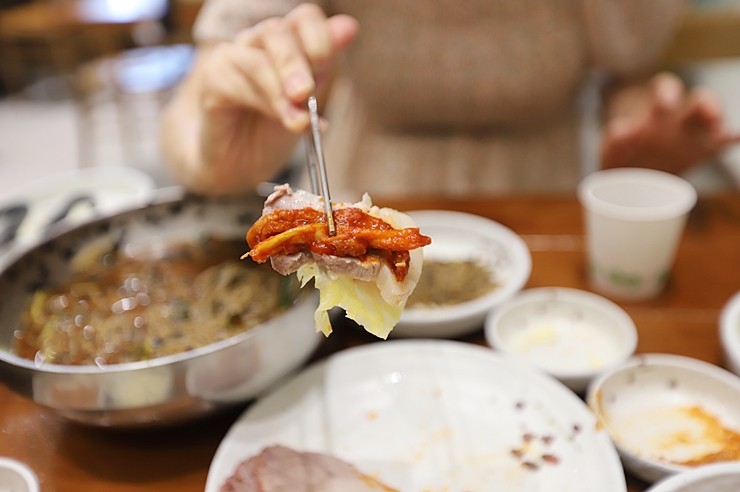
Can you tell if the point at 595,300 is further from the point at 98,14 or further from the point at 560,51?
the point at 98,14

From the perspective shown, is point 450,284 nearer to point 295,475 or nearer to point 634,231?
point 634,231

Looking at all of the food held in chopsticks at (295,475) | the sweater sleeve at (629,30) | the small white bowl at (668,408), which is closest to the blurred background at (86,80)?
the sweater sleeve at (629,30)

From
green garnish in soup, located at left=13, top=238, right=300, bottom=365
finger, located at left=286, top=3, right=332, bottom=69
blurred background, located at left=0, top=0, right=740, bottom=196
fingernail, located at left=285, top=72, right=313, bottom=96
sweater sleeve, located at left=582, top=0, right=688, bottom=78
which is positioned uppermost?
finger, located at left=286, top=3, right=332, bottom=69

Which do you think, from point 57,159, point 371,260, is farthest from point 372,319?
point 57,159

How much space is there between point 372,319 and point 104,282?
26.8 inches

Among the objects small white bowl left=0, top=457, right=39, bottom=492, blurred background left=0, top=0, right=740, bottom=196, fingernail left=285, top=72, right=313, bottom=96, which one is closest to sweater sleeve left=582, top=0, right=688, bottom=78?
fingernail left=285, top=72, right=313, bottom=96

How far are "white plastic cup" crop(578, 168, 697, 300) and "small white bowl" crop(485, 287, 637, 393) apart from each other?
0.22ft

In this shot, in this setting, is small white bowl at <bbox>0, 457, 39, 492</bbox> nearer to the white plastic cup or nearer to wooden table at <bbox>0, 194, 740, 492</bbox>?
wooden table at <bbox>0, 194, 740, 492</bbox>

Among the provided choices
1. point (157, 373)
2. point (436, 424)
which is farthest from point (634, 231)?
point (157, 373)

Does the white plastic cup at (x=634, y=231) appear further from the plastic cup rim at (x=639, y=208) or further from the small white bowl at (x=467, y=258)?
the small white bowl at (x=467, y=258)

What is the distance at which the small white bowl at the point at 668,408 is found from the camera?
0.93m

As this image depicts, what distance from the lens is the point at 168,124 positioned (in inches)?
60.8

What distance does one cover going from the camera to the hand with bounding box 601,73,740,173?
149 centimetres

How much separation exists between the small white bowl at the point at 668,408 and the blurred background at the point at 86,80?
3176 millimetres
